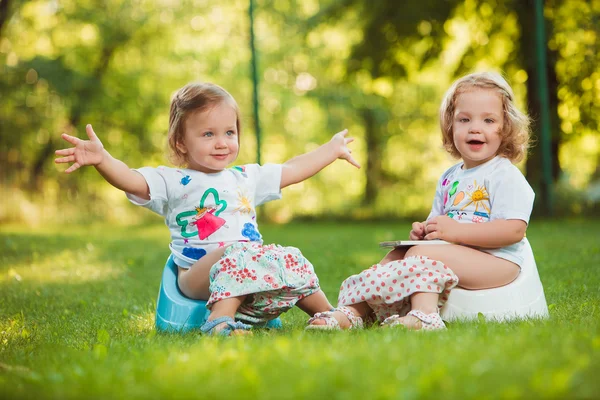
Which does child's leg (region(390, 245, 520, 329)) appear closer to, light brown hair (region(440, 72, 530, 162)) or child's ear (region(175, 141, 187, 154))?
light brown hair (region(440, 72, 530, 162))

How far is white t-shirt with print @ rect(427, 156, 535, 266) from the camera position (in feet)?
10.9

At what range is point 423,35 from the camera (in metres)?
11.1

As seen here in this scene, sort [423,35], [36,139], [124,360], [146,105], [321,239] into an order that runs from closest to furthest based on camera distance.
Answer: [124,360] < [321,239] < [423,35] < [36,139] < [146,105]

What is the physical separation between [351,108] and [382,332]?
13556 mm

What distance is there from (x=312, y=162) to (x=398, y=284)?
3.17ft

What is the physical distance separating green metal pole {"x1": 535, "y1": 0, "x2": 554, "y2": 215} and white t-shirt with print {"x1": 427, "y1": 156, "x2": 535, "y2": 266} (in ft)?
21.6

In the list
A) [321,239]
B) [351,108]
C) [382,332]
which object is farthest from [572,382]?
[351,108]

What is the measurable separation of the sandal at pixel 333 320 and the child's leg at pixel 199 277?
53 cm

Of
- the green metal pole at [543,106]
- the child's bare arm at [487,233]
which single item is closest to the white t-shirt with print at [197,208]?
the child's bare arm at [487,233]

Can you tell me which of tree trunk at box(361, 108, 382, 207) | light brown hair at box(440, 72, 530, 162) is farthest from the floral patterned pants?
tree trunk at box(361, 108, 382, 207)

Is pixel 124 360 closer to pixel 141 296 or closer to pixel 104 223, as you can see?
pixel 141 296

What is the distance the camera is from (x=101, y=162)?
322cm

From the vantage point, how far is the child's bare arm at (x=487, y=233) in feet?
10.7

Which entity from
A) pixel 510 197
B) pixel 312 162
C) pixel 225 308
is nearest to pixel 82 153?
pixel 225 308
